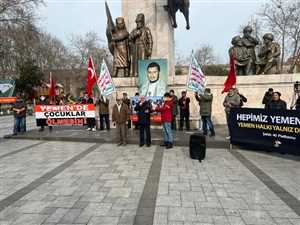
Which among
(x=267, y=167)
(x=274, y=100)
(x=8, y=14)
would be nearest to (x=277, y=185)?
(x=267, y=167)

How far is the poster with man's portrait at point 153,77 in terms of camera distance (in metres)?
13.2

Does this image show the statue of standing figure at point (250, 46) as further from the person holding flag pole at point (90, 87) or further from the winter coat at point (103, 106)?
the person holding flag pole at point (90, 87)

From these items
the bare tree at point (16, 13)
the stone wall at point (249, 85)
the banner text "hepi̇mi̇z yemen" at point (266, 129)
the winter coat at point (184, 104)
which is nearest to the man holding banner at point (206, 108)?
the winter coat at point (184, 104)

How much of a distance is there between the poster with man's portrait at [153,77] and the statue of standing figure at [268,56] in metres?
4.99

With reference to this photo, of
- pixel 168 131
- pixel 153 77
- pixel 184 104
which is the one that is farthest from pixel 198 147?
pixel 153 77

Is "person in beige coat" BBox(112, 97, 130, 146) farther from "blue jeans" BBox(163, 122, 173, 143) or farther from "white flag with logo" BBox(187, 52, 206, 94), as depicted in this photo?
"white flag with logo" BBox(187, 52, 206, 94)

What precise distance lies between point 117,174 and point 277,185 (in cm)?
334

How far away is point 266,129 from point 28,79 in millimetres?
43899

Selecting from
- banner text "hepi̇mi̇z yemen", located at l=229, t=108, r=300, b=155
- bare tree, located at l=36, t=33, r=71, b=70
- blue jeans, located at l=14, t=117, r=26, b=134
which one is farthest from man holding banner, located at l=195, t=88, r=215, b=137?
bare tree, located at l=36, t=33, r=71, b=70

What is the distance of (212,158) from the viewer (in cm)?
862

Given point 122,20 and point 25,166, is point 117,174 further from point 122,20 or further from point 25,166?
point 122,20

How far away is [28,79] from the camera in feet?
153

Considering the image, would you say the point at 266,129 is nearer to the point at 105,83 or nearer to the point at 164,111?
the point at 164,111

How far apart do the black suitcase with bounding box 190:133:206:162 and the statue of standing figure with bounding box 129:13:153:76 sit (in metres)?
6.70
